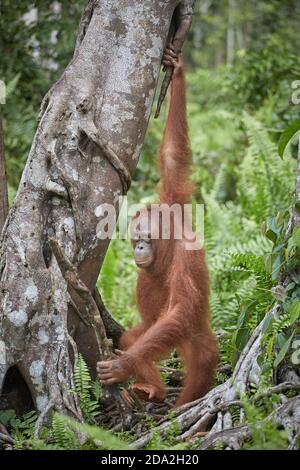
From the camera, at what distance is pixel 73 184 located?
12.6 ft

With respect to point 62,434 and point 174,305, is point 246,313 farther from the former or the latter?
point 62,434

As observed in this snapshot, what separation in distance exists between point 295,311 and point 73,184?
4.14ft

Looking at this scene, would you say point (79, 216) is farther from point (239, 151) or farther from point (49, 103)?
point (239, 151)

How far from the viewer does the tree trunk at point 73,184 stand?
3.74 m

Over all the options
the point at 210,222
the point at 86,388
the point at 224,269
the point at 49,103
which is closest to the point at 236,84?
the point at 210,222

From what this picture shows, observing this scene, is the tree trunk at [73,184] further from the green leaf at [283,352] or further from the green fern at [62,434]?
the green leaf at [283,352]

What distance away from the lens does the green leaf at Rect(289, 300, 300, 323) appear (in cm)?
329

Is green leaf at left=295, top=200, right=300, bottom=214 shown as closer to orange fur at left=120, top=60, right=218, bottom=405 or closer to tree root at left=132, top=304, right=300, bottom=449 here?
tree root at left=132, top=304, right=300, bottom=449

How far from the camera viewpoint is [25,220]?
3828 mm

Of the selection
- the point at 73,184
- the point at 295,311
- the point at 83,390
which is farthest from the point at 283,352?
the point at 73,184

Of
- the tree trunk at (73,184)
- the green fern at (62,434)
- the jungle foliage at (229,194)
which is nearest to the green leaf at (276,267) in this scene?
the jungle foliage at (229,194)

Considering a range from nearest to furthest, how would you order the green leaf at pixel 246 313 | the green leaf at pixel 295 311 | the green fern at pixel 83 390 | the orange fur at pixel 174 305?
1. the green leaf at pixel 295 311
2. the green fern at pixel 83 390
3. the green leaf at pixel 246 313
4. the orange fur at pixel 174 305

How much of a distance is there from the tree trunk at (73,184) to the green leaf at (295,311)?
972 mm

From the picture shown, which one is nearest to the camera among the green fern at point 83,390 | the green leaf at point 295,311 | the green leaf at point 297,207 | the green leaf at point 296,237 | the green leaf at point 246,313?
the green leaf at point 295,311
